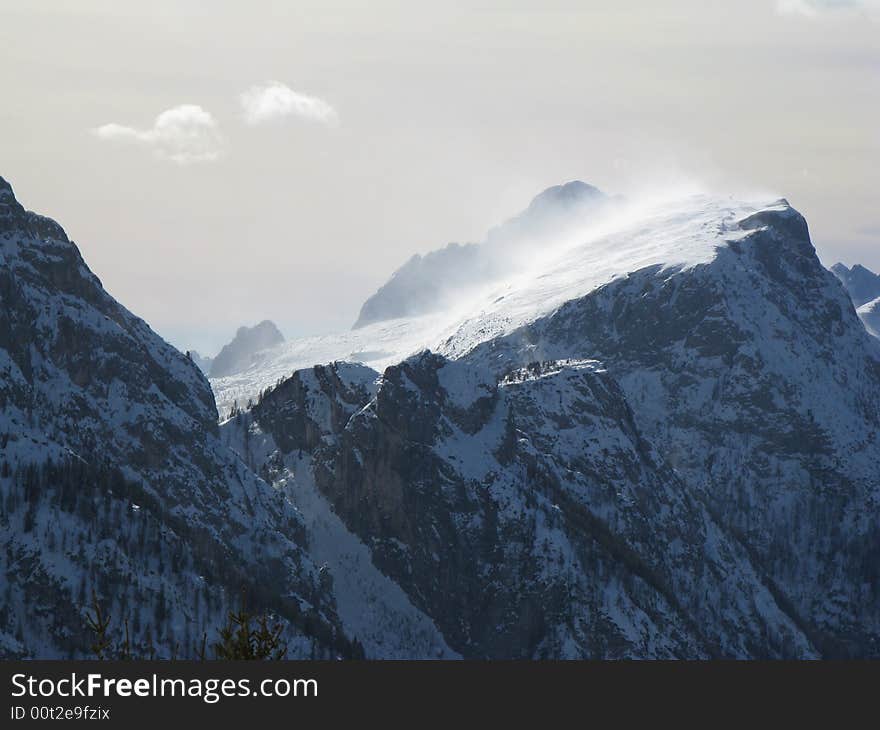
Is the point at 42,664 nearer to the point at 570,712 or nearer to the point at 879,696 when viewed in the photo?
the point at 570,712

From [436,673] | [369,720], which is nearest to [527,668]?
[436,673]

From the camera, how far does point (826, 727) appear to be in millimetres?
141875

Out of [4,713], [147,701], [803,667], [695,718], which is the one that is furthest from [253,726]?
[803,667]

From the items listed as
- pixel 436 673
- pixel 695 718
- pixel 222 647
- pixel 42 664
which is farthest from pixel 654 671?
pixel 42 664

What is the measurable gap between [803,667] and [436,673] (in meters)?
29.9

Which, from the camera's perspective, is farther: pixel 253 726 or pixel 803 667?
pixel 803 667

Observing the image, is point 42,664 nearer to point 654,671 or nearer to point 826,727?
point 654,671

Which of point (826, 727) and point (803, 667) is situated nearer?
point (826, 727)

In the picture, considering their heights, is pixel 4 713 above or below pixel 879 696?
above

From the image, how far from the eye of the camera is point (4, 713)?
13675 centimetres

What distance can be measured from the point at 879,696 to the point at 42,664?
62.3m

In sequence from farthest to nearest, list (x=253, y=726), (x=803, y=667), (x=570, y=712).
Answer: (x=803, y=667) < (x=570, y=712) < (x=253, y=726)

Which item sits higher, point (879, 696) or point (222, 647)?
point (222, 647)

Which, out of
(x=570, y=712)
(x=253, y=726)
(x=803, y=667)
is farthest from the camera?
(x=803, y=667)
